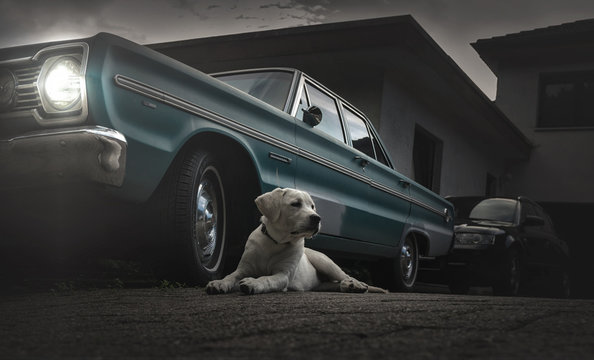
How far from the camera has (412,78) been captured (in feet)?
34.8

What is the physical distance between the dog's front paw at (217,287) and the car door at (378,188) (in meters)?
2.56

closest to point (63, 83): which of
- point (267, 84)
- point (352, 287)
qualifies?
point (267, 84)

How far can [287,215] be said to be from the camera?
417cm

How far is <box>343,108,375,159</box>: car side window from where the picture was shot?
645 cm

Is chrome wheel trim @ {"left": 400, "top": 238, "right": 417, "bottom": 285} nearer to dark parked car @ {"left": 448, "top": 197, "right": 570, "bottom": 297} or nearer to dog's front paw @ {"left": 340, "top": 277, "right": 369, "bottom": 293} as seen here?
dark parked car @ {"left": 448, "top": 197, "right": 570, "bottom": 297}

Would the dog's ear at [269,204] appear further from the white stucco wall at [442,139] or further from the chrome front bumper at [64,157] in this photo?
the white stucco wall at [442,139]

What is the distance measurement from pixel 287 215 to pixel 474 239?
5737 mm

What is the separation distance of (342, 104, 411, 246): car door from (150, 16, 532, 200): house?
242 centimetres

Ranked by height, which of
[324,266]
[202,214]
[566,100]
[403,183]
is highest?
[566,100]

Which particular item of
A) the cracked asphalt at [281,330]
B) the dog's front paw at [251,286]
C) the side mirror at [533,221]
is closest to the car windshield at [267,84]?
the dog's front paw at [251,286]

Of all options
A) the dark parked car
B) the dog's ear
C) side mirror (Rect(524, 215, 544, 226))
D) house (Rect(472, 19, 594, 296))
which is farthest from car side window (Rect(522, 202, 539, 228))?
the dog's ear

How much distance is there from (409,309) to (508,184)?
1588cm

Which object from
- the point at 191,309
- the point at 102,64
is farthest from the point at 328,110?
the point at 191,309

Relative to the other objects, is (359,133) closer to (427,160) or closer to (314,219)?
(314,219)
